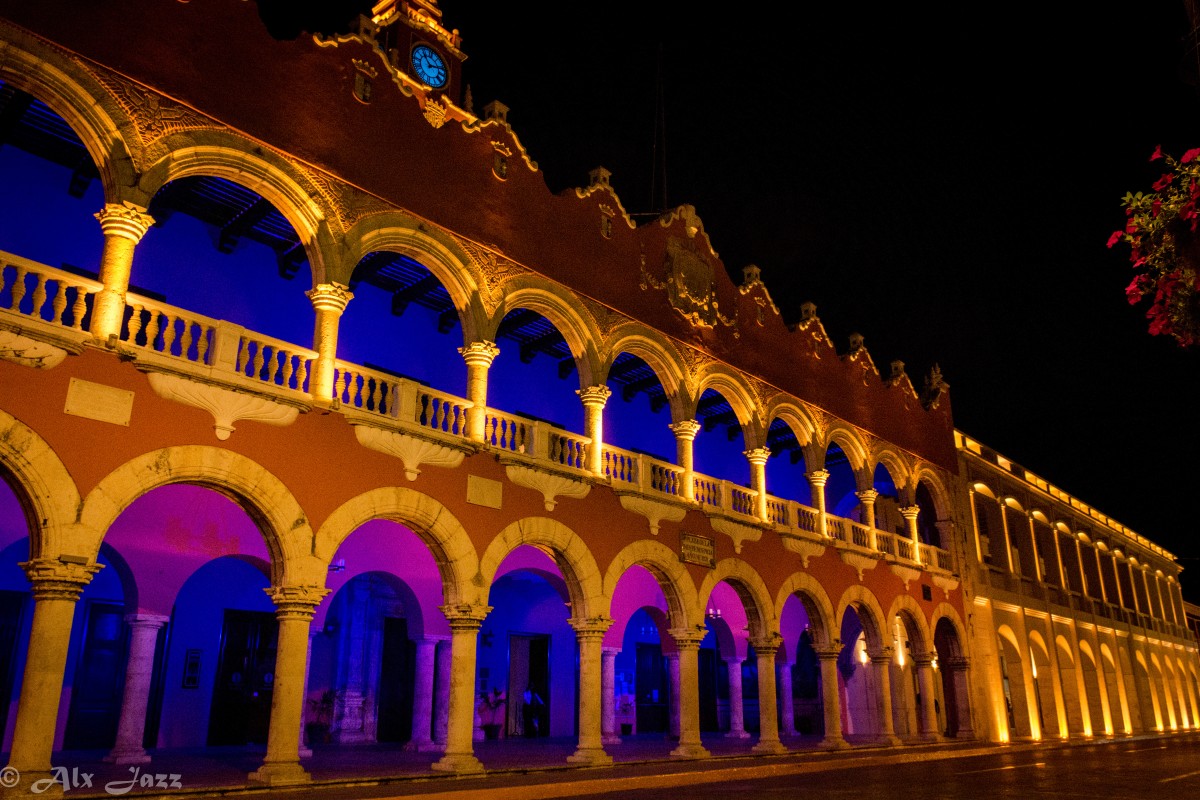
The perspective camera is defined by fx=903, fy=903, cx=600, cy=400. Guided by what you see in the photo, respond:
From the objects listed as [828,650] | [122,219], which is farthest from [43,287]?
[828,650]

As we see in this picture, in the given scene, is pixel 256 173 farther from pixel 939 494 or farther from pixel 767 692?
pixel 939 494

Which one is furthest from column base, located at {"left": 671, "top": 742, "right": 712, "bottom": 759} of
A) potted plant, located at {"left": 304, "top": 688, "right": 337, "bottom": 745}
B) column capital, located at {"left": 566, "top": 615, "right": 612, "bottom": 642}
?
potted plant, located at {"left": 304, "top": 688, "right": 337, "bottom": 745}

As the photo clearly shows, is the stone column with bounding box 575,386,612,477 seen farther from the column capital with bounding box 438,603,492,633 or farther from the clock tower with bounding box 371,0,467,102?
the clock tower with bounding box 371,0,467,102

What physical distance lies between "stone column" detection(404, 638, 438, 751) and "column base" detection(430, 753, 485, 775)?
9.19 ft

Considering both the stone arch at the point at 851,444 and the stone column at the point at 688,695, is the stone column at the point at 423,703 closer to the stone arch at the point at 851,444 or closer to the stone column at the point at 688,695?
the stone column at the point at 688,695

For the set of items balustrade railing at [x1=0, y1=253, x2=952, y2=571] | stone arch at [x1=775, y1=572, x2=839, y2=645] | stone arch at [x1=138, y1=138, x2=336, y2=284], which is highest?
stone arch at [x1=138, y1=138, x2=336, y2=284]

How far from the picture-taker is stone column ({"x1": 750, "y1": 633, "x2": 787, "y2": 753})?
16.2 meters

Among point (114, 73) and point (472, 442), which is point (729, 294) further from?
point (114, 73)

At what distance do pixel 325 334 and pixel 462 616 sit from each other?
4067mm

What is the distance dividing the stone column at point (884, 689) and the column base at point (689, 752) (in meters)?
6.24

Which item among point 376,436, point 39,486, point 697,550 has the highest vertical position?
point 376,436

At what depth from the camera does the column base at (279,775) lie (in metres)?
9.41

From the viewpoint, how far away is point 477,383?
42.3ft

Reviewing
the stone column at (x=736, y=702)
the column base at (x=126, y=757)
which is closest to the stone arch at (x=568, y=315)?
the column base at (x=126, y=757)
